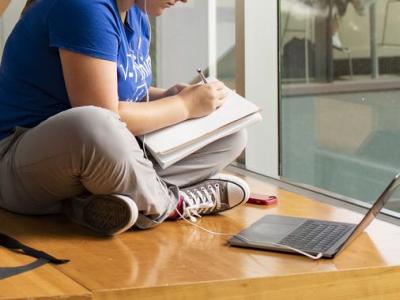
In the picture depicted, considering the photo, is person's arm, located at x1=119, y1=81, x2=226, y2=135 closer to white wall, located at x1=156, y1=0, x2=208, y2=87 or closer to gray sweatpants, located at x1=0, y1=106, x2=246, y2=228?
gray sweatpants, located at x1=0, y1=106, x2=246, y2=228

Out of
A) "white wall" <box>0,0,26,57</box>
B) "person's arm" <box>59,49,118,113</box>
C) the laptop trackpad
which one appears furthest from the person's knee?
"white wall" <box>0,0,26,57</box>

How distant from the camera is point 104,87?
155 centimetres

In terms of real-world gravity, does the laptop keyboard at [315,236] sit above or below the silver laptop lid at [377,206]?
below

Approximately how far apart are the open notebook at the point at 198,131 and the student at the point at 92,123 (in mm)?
22

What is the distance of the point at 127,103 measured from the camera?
1.62m

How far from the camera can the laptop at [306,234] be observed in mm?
1420

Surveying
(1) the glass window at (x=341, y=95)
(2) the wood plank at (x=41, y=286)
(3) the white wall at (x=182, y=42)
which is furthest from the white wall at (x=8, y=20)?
(2) the wood plank at (x=41, y=286)

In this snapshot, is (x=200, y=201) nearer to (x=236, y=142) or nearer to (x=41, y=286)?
(x=236, y=142)

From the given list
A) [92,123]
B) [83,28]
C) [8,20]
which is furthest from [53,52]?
[8,20]

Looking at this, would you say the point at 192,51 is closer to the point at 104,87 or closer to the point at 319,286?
the point at 104,87

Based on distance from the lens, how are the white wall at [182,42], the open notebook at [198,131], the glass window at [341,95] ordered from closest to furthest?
the open notebook at [198,131], the glass window at [341,95], the white wall at [182,42]

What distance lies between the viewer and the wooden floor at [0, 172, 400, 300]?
1226 millimetres

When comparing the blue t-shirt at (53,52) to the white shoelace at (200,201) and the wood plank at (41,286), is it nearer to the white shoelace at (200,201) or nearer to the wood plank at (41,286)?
the white shoelace at (200,201)

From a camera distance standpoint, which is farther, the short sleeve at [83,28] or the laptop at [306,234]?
the short sleeve at [83,28]
